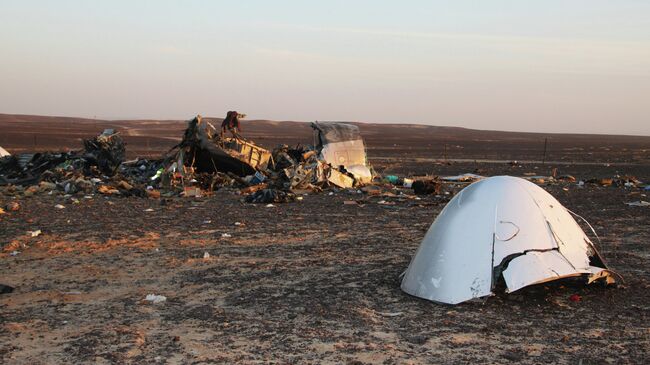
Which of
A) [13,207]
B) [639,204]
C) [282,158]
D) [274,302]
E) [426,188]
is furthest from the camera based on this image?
[282,158]

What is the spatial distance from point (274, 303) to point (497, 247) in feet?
8.49

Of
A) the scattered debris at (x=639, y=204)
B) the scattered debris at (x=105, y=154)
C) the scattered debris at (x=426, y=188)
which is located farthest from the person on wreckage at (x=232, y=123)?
the scattered debris at (x=639, y=204)

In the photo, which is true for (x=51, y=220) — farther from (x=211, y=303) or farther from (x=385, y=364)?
(x=385, y=364)

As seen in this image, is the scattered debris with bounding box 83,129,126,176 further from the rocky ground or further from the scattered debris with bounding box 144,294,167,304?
the scattered debris with bounding box 144,294,167,304

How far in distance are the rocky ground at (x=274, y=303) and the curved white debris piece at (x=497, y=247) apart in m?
0.26

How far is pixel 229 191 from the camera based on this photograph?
20062 mm

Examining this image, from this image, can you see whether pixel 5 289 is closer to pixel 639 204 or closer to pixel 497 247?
pixel 497 247

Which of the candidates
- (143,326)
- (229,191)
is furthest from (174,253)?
(229,191)

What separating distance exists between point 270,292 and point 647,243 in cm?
701

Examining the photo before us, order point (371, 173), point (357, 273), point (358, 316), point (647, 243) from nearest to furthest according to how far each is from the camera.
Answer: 1. point (358, 316)
2. point (357, 273)
3. point (647, 243)
4. point (371, 173)

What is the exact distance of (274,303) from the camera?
7.71 meters

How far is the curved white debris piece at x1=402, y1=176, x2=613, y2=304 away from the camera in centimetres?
736

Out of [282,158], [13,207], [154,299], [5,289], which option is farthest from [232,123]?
[154,299]

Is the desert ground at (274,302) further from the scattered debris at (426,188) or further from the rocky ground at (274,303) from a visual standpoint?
the scattered debris at (426,188)
